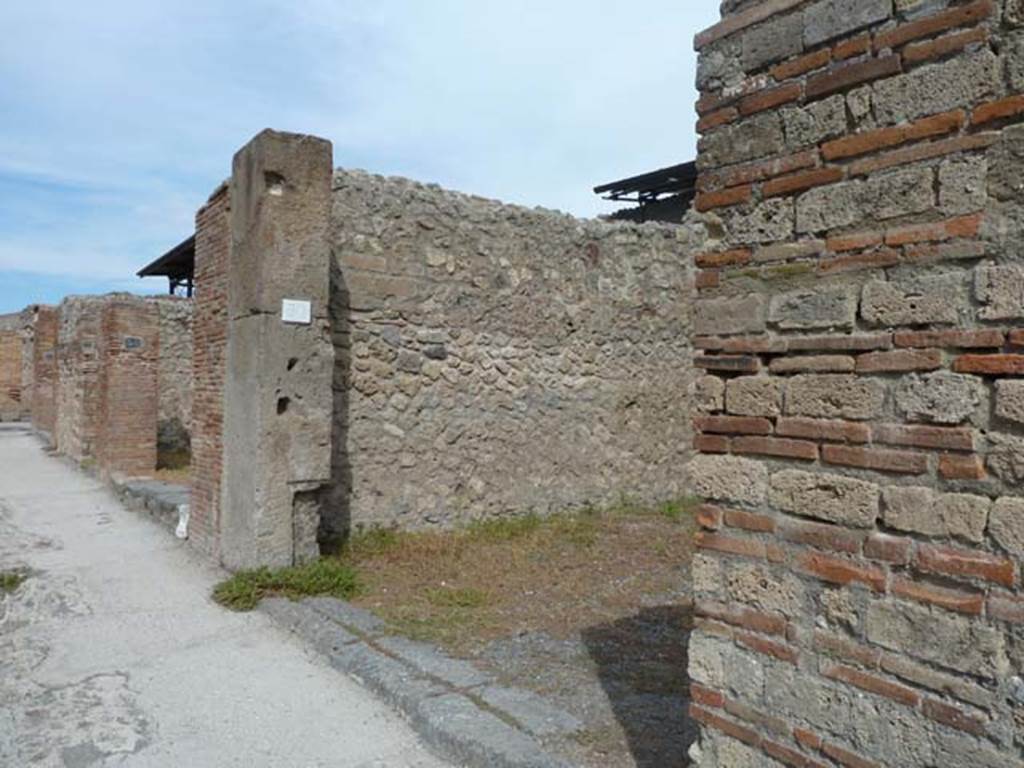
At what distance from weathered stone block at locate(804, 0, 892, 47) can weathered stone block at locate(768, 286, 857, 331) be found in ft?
2.42

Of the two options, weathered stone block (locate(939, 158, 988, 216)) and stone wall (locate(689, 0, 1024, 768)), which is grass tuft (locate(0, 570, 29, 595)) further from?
weathered stone block (locate(939, 158, 988, 216))

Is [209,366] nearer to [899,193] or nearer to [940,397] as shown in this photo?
[899,193]

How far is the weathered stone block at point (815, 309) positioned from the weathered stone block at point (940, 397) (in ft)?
0.84

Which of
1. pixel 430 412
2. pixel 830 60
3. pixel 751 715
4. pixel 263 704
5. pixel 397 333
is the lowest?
pixel 263 704

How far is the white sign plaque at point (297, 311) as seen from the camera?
6066 mm

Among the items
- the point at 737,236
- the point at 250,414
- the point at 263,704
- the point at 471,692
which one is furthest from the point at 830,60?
the point at 250,414

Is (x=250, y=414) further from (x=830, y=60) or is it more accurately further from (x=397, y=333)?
(x=830, y=60)

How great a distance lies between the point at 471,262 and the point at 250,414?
9.09 ft

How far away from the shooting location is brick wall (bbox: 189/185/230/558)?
6.72 m

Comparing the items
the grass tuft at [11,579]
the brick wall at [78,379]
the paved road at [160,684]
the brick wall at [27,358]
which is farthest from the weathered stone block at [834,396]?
the brick wall at [27,358]

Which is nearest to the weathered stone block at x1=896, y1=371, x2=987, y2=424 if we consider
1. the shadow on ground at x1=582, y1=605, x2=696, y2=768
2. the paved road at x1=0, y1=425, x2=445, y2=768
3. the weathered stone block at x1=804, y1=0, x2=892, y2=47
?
the weathered stone block at x1=804, y1=0, x2=892, y2=47

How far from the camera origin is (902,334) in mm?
2311

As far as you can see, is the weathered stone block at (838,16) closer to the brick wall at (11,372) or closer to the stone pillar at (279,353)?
the stone pillar at (279,353)

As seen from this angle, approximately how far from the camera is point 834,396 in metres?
2.46
